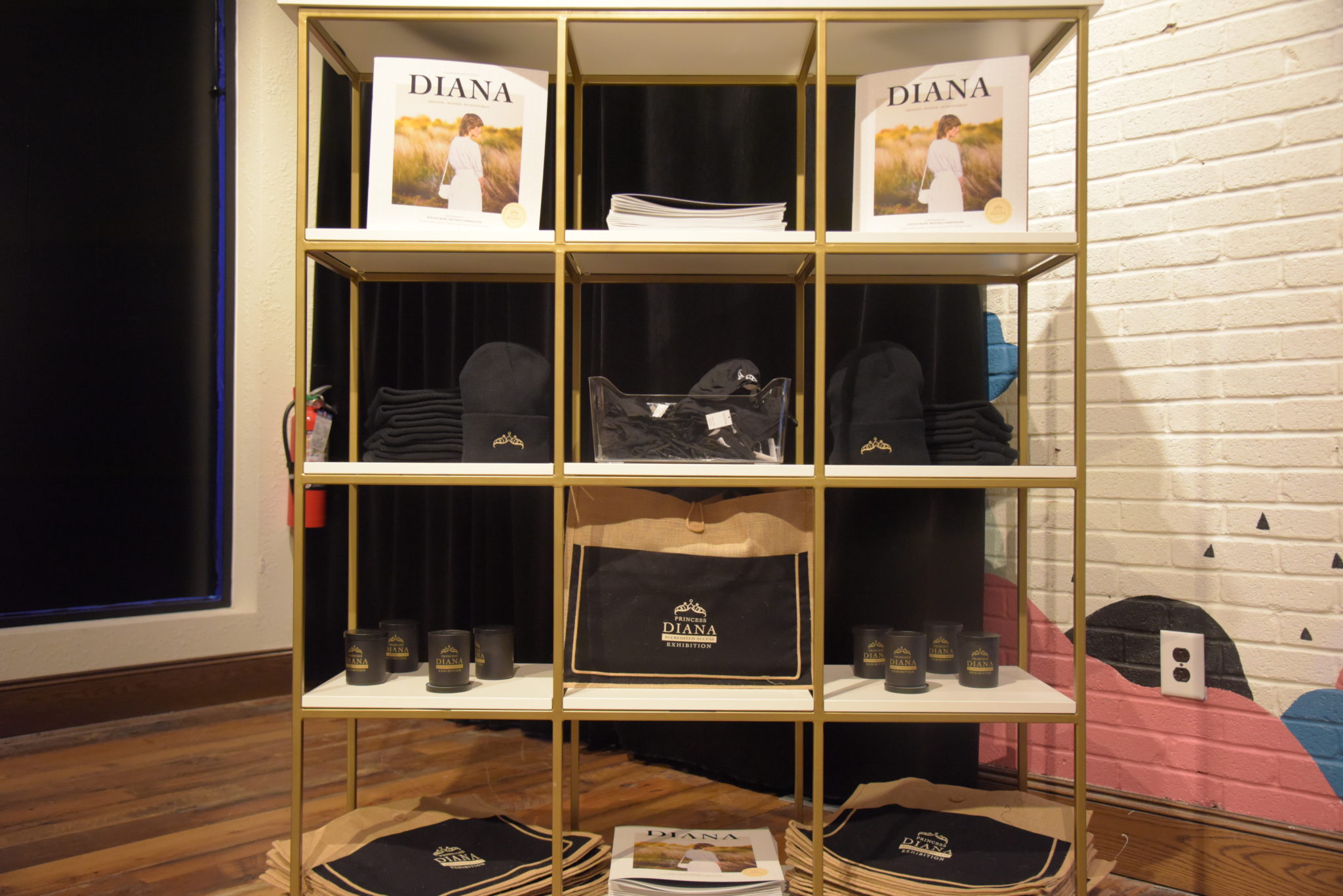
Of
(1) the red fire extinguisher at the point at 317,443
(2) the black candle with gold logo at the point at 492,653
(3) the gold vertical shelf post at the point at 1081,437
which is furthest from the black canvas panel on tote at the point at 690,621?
(1) the red fire extinguisher at the point at 317,443

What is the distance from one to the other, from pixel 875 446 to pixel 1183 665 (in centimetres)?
80

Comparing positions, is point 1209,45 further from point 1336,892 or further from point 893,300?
point 1336,892

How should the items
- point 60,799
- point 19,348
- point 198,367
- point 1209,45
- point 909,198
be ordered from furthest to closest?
point 198,367 → point 19,348 → point 60,799 → point 1209,45 → point 909,198

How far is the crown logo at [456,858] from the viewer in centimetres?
153

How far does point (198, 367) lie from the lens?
296 cm

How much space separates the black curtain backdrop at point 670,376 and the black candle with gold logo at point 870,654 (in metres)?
0.33

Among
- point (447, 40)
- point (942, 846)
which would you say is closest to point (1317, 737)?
point (942, 846)

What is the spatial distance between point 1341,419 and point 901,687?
3.08 feet

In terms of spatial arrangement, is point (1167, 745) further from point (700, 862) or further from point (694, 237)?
point (694, 237)

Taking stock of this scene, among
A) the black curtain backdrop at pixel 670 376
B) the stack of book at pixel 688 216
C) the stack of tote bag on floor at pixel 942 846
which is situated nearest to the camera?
the stack of tote bag on floor at pixel 942 846

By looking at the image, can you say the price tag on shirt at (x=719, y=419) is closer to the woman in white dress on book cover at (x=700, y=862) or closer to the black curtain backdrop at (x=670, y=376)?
the black curtain backdrop at (x=670, y=376)

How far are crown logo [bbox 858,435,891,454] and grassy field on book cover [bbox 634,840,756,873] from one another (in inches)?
29.8

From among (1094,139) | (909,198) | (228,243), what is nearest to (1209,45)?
(1094,139)

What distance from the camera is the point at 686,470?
1510 millimetres
